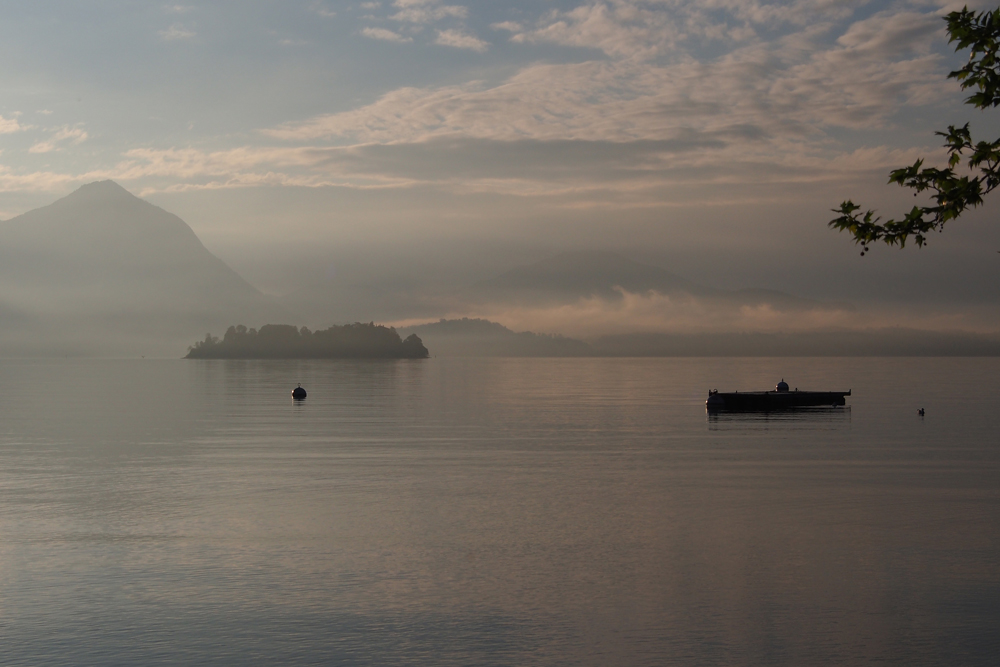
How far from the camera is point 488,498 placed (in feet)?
141

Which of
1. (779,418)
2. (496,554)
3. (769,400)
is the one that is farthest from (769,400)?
(496,554)

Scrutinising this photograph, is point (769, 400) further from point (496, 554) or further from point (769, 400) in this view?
point (496, 554)

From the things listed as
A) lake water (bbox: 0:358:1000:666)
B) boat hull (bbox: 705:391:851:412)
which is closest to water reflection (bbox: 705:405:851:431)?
boat hull (bbox: 705:391:851:412)

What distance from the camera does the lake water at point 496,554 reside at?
71.6ft

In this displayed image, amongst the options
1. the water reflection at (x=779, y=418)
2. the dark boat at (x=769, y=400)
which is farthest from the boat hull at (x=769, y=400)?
the water reflection at (x=779, y=418)

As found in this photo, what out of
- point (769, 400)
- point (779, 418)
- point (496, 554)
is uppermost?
point (769, 400)

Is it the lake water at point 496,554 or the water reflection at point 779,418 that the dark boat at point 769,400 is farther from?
the lake water at point 496,554

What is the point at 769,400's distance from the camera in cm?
12650

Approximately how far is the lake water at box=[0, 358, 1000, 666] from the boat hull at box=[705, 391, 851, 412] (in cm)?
4994

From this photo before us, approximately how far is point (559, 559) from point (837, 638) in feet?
33.6

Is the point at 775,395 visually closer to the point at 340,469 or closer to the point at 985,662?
the point at 340,469

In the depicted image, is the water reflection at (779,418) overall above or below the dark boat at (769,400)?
below

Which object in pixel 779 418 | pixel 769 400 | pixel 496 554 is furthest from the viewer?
pixel 769 400

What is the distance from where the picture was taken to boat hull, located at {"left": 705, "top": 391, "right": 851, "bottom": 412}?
119 metres
